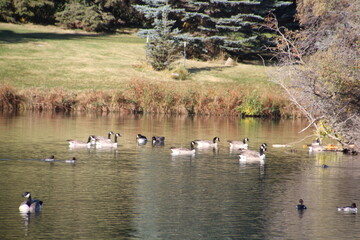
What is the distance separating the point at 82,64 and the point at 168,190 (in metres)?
42.1

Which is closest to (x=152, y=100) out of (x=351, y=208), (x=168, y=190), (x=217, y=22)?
(x=217, y=22)

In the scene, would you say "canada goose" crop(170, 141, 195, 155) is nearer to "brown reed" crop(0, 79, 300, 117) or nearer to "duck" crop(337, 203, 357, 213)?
"duck" crop(337, 203, 357, 213)

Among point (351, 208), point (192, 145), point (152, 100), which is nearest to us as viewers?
point (351, 208)

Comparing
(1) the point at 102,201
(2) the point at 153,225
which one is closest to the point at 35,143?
(1) the point at 102,201

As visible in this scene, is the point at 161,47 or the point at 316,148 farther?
the point at 161,47

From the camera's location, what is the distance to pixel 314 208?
2117 cm

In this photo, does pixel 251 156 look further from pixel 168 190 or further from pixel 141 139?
pixel 168 190

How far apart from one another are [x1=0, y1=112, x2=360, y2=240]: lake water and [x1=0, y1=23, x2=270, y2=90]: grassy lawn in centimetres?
1925

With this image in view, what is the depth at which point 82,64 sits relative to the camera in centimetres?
6347

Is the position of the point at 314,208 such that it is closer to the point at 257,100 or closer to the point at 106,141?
the point at 106,141

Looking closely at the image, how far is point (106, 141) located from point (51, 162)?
5328mm

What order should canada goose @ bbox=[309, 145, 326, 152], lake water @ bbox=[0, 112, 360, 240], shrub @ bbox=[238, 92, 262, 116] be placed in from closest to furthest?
1. lake water @ bbox=[0, 112, 360, 240]
2. canada goose @ bbox=[309, 145, 326, 152]
3. shrub @ bbox=[238, 92, 262, 116]

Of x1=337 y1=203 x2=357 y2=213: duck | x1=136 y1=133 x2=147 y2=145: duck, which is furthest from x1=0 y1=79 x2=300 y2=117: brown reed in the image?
x1=337 y1=203 x2=357 y2=213: duck

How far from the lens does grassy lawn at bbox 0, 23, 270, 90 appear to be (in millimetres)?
57062
